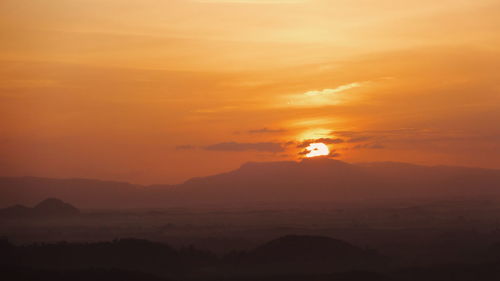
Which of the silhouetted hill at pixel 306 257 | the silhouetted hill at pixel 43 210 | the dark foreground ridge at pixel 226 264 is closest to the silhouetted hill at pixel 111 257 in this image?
the dark foreground ridge at pixel 226 264

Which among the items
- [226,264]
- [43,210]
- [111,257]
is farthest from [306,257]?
[43,210]

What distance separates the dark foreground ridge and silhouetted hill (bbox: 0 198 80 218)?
8424 centimetres

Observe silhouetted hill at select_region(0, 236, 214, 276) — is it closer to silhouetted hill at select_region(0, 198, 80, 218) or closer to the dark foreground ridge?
the dark foreground ridge

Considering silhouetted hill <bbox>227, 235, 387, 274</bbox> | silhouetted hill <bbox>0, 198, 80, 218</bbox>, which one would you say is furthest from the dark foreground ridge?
silhouetted hill <bbox>0, 198, 80, 218</bbox>

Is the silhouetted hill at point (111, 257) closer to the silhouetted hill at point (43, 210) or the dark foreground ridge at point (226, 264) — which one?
the dark foreground ridge at point (226, 264)

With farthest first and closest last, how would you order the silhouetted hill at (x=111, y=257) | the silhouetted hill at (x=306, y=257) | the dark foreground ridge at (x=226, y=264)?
the silhouetted hill at (x=306, y=257), the silhouetted hill at (x=111, y=257), the dark foreground ridge at (x=226, y=264)

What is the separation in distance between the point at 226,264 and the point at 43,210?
97.2 m

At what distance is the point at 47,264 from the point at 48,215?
93540 mm

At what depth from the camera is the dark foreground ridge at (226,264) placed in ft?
179

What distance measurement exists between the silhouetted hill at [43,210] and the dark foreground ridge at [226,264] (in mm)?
84243

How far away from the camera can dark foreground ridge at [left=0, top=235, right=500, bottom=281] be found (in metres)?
54.6

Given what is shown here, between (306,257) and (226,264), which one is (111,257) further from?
(306,257)

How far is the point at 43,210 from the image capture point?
154125 millimetres

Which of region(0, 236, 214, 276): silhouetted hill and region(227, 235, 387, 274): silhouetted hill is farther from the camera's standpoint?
region(227, 235, 387, 274): silhouetted hill
